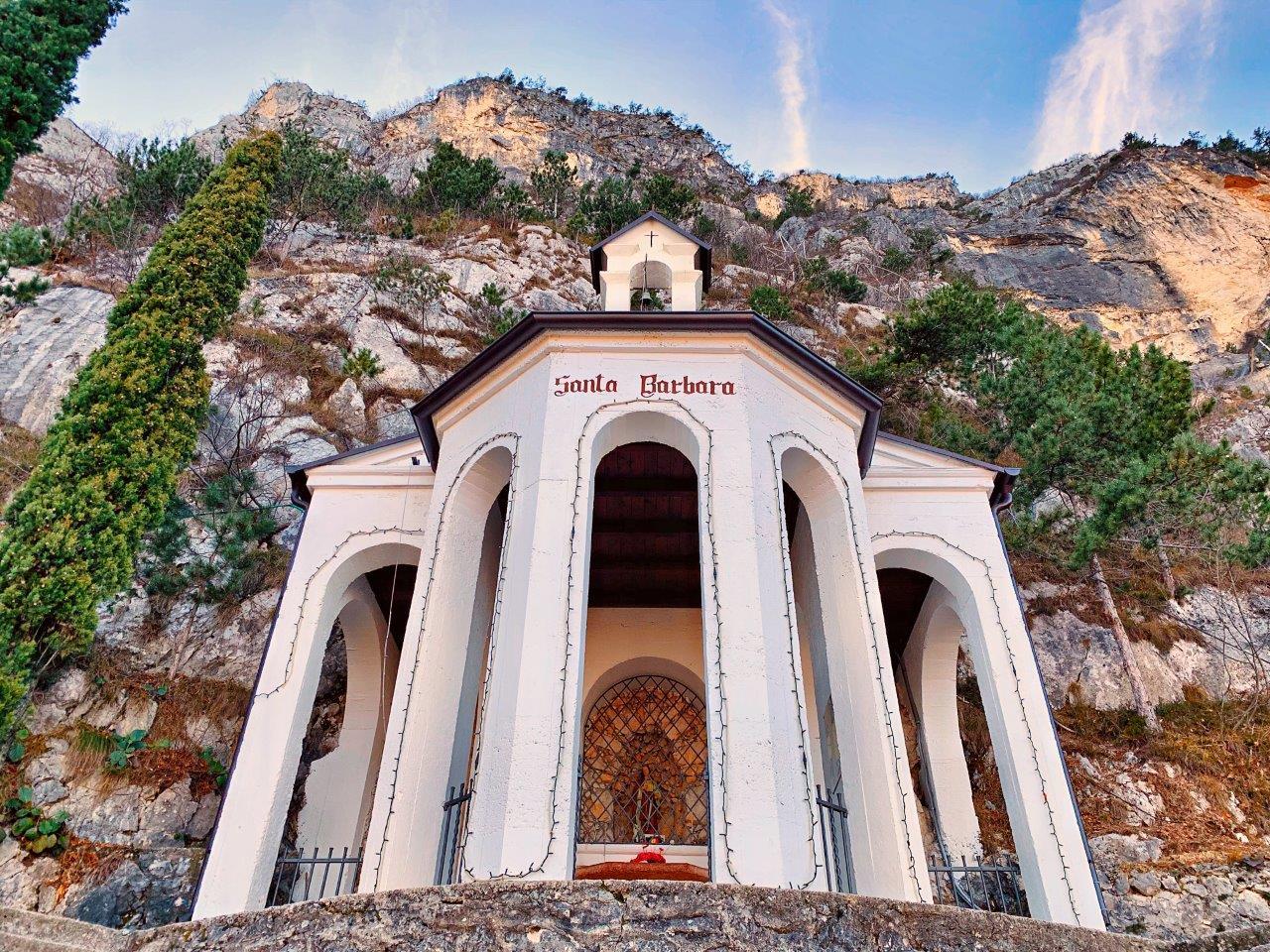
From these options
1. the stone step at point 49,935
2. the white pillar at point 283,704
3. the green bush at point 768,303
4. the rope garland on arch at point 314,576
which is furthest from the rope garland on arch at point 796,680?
the green bush at point 768,303

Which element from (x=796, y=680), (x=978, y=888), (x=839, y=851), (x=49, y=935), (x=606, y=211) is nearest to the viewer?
(x=49, y=935)

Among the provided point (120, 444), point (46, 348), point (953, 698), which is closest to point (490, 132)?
point (46, 348)

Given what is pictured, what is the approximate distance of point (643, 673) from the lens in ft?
42.3

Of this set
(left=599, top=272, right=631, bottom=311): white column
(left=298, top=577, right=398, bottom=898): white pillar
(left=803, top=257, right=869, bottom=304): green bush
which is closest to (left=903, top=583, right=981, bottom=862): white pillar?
(left=599, top=272, right=631, bottom=311): white column

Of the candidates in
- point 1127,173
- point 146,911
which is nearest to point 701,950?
point 146,911

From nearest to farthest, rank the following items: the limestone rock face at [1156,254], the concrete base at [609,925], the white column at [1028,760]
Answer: the concrete base at [609,925] < the white column at [1028,760] < the limestone rock face at [1156,254]

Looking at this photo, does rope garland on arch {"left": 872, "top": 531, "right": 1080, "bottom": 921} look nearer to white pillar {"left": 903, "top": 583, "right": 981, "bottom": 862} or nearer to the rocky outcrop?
white pillar {"left": 903, "top": 583, "right": 981, "bottom": 862}

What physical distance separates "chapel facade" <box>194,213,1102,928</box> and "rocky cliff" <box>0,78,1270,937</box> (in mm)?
2475

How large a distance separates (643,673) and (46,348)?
19.8 m

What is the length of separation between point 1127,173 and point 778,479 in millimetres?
41746

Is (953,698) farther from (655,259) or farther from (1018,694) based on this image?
(655,259)

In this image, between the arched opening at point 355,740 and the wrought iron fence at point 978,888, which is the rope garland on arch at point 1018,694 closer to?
the wrought iron fence at point 978,888

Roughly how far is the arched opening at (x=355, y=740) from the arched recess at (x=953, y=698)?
694 cm

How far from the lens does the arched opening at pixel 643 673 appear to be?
439 inches
